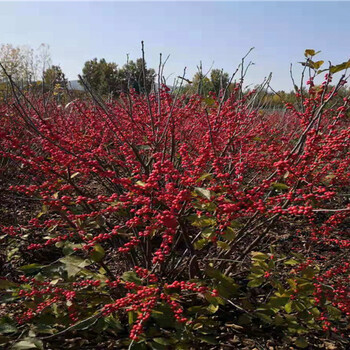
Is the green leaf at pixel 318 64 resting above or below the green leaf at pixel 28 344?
above

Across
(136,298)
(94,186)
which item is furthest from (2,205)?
(136,298)

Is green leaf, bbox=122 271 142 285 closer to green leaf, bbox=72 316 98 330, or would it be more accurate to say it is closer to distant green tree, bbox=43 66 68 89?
green leaf, bbox=72 316 98 330

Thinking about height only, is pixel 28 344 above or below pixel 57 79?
below

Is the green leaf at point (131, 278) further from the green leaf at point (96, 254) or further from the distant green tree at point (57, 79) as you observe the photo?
the distant green tree at point (57, 79)

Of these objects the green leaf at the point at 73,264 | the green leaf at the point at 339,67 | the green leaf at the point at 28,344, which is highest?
the green leaf at the point at 339,67

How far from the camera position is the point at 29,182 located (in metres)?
4.74

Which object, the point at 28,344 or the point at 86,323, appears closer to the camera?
the point at 28,344

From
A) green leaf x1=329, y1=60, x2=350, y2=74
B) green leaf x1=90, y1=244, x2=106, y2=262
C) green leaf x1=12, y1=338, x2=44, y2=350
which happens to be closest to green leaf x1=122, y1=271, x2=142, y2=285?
green leaf x1=90, y1=244, x2=106, y2=262

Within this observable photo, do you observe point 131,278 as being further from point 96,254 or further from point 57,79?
point 57,79

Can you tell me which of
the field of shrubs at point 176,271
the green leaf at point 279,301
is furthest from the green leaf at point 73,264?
the green leaf at point 279,301

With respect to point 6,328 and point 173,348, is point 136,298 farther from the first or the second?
point 6,328

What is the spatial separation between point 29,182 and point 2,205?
1.85 feet

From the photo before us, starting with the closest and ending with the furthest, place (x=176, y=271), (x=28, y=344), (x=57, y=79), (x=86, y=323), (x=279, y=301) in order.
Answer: (x=28, y=344), (x=86, y=323), (x=279, y=301), (x=176, y=271), (x=57, y=79)

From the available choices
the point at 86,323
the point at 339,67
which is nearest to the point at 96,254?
the point at 86,323
